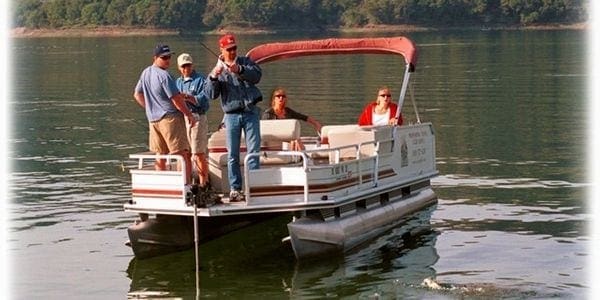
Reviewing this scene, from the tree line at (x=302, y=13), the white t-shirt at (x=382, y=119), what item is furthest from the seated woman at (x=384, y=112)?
the tree line at (x=302, y=13)

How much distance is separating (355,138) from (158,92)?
2609 mm

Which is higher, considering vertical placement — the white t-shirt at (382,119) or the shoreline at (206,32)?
the shoreline at (206,32)

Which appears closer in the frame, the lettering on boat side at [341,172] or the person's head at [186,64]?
the lettering on boat side at [341,172]

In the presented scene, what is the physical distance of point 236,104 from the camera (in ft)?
48.4

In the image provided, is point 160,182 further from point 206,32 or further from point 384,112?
point 206,32

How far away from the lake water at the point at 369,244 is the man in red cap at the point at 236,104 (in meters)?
1.20

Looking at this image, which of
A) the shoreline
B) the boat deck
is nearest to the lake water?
the boat deck

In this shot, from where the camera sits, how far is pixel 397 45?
17.9 metres

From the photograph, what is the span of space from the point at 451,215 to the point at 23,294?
6.47m

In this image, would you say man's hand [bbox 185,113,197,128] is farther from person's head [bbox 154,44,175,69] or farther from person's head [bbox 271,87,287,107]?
person's head [bbox 271,87,287,107]

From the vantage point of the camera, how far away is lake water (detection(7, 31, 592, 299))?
14.1 meters

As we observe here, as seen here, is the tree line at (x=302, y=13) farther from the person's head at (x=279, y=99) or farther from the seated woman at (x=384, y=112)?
the person's head at (x=279, y=99)

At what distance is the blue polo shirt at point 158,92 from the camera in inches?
571

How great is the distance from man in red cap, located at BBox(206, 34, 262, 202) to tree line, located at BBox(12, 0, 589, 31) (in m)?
118
